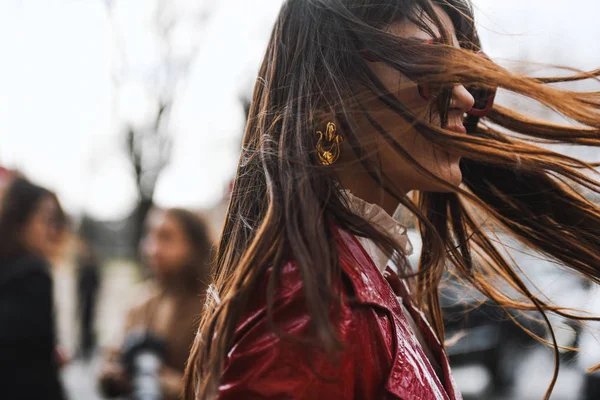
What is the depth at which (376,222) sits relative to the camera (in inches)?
70.0

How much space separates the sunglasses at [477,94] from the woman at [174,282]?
2421 mm

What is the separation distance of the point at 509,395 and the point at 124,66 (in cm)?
1252

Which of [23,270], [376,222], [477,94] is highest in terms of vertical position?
[477,94]

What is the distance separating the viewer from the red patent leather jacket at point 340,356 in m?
1.32

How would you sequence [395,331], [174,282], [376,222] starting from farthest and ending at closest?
[174,282], [376,222], [395,331]

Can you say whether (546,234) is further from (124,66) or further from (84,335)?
(124,66)

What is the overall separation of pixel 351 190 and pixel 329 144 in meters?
0.19

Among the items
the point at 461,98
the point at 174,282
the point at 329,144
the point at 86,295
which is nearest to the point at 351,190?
the point at 329,144

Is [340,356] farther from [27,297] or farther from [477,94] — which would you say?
[27,297]

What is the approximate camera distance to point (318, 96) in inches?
66.0

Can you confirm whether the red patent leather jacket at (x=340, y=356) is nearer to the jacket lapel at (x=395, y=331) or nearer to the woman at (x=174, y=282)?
the jacket lapel at (x=395, y=331)

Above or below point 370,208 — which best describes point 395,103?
above

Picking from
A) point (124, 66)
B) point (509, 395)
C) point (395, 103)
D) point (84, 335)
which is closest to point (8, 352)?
point (395, 103)

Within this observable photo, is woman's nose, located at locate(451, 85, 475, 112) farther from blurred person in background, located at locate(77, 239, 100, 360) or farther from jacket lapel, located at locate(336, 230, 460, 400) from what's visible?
blurred person in background, located at locate(77, 239, 100, 360)
